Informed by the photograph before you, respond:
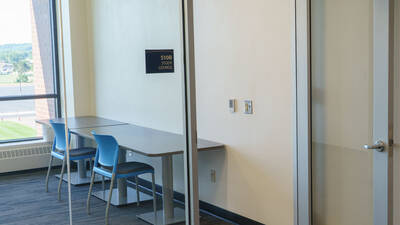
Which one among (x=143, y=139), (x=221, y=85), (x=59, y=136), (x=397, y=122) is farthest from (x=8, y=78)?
(x=221, y=85)

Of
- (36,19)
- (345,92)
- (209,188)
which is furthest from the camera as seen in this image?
(209,188)

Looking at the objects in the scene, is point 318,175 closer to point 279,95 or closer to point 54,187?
point 279,95

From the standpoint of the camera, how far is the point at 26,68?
199 cm

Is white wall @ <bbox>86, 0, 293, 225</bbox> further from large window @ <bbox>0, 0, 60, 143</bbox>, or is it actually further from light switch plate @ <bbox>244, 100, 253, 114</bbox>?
large window @ <bbox>0, 0, 60, 143</bbox>

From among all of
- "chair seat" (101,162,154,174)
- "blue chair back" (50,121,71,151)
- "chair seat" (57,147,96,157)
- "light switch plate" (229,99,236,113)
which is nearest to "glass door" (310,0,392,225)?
"light switch plate" (229,99,236,113)

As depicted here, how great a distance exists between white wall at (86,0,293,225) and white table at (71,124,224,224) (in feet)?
0.16

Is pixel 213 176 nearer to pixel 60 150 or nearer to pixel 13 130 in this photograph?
pixel 60 150

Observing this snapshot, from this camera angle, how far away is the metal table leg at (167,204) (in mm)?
2414

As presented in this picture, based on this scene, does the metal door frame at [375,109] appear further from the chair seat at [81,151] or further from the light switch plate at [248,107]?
the chair seat at [81,151]

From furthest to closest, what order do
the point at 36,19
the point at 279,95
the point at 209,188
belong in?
the point at 209,188
the point at 279,95
the point at 36,19

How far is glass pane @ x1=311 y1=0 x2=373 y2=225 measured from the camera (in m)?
2.91

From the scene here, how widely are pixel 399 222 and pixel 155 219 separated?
1477 mm

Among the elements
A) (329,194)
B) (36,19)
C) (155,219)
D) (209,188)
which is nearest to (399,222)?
(329,194)

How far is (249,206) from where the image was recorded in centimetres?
388
